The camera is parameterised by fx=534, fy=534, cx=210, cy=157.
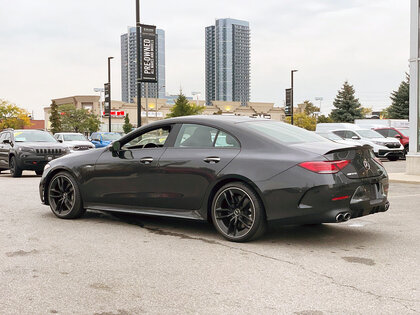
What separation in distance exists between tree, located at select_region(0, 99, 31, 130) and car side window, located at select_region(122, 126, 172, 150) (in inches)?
3181

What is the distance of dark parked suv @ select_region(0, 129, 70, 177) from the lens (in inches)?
650

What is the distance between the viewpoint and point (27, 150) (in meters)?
16.6

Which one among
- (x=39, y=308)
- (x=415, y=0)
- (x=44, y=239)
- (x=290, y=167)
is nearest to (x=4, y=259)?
(x=44, y=239)

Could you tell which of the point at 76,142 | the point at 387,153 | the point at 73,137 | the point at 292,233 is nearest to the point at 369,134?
the point at 387,153

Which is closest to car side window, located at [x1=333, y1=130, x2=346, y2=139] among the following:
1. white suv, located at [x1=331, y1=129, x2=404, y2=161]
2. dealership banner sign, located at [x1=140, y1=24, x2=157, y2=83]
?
white suv, located at [x1=331, y1=129, x2=404, y2=161]

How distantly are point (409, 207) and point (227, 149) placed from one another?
14.1 feet

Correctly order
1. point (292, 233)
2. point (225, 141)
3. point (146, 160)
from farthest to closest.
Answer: point (146, 160) → point (292, 233) → point (225, 141)

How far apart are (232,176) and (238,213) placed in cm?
42

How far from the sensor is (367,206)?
19.3 ft

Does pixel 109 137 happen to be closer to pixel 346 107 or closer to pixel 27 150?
pixel 27 150

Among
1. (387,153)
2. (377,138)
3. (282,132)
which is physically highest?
(377,138)

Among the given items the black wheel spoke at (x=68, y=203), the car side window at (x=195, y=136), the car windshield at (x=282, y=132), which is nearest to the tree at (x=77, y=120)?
the black wheel spoke at (x=68, y=203)

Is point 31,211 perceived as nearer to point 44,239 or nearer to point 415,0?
point 44,239

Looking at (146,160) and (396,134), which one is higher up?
(396,134)
